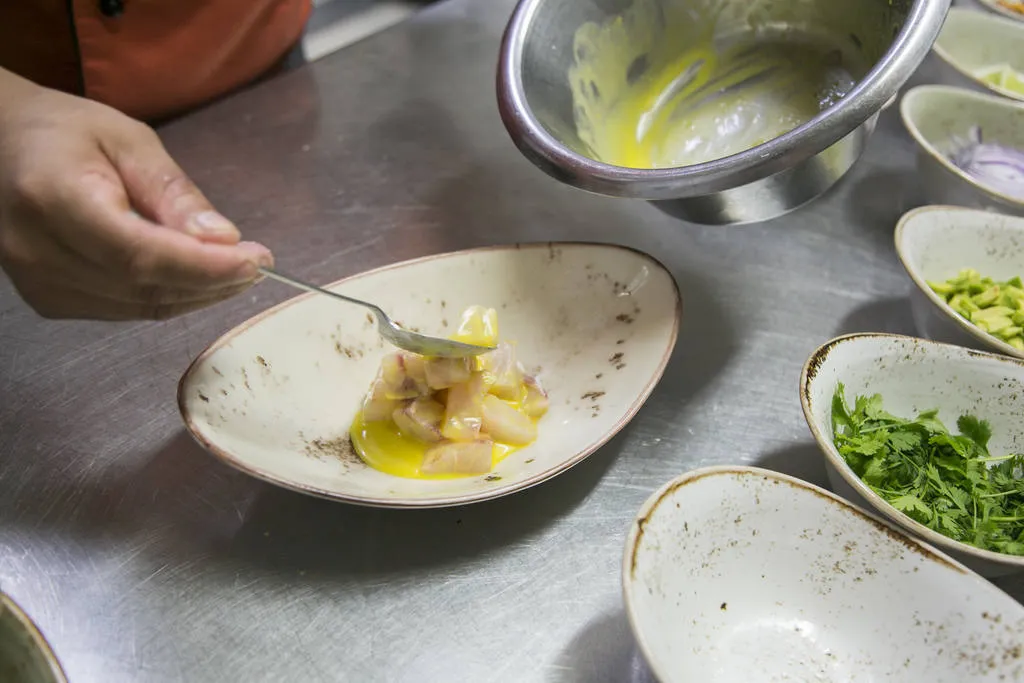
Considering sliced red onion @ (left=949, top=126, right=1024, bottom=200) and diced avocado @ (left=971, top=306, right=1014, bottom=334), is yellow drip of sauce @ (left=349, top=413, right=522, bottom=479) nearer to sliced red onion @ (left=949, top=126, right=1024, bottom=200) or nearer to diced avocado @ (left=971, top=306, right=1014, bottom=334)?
diced avocado @ (left=971, top=306, right=1014, bottom=334)

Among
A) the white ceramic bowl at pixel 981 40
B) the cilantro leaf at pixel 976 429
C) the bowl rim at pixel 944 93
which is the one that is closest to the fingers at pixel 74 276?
the cilantro leaf at pixel 976 429

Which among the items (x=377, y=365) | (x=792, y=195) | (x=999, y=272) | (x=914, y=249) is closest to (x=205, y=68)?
(x=377, y=365)

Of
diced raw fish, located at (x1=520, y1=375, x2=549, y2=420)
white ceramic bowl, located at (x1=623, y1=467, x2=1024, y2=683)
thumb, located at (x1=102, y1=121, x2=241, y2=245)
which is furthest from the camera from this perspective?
diced raw fish, located at (x1=520, y1=375, x2=549, y2=420)

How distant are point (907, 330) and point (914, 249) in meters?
0.15

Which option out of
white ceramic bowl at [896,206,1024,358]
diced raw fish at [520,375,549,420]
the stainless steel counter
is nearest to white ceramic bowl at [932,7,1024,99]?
the stainless steel counter

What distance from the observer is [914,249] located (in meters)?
1.33

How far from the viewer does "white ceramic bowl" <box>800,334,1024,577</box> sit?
111cm

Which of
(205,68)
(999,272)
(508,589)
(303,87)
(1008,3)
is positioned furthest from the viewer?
(1008,3)

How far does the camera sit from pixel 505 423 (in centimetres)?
116

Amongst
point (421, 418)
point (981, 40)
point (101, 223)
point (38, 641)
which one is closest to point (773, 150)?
point (421, 418)

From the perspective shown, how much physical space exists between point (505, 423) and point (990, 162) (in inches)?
44.2

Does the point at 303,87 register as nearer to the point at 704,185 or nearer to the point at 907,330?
the point at 704,185

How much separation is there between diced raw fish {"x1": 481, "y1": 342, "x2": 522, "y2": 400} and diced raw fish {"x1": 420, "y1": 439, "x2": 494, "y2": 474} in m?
0.10

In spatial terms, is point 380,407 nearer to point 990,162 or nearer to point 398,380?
point 398,380
